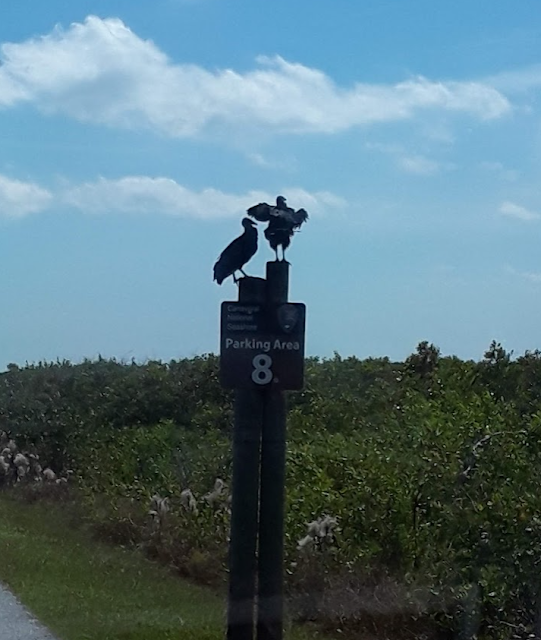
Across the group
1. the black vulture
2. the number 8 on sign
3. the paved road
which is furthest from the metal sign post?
the paved road

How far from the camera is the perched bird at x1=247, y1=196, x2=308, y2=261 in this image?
24.2 feet

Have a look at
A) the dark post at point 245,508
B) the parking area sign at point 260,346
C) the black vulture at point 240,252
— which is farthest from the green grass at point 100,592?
the black vulture at point 240,252

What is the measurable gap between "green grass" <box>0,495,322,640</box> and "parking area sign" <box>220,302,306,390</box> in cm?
260

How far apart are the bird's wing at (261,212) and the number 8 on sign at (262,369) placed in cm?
86

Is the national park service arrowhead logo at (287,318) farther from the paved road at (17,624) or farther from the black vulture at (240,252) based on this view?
the paved road at (17,624)

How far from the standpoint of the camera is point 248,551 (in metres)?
7.24

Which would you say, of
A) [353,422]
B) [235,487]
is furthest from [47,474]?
[235,487]

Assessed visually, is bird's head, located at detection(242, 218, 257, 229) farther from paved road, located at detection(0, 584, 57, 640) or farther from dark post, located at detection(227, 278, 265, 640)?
paved road, located at detection(0, 584, 57, 640)

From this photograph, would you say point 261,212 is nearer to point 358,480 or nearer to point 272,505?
point 272,505

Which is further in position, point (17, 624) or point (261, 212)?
point (17, 624)

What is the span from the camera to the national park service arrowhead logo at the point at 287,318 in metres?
7.20

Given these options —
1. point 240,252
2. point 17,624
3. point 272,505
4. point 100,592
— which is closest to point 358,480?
point 100,592

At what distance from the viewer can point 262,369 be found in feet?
23.6

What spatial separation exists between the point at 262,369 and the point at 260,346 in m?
0.14
